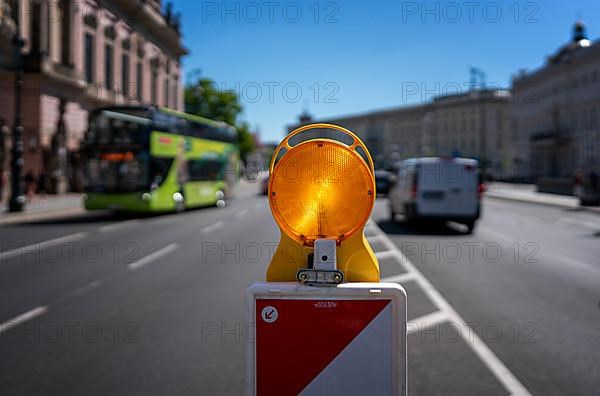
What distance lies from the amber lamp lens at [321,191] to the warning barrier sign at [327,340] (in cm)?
36

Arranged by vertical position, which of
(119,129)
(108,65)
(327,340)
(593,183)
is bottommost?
(327,340)

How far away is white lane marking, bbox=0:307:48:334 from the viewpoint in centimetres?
597

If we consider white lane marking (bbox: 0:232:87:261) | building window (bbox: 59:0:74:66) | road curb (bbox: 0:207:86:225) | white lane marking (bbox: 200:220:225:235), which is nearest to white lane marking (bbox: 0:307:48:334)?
white lane marking (bbox: 0:232:87:261)

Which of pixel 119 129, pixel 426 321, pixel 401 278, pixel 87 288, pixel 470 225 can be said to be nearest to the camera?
pixel 426 321

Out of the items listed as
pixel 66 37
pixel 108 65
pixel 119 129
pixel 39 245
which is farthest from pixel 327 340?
pixel 108 65

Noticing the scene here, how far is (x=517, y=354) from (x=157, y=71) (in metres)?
44.5

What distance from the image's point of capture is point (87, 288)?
26.5 ft

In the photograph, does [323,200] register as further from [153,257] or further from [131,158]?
[131,158]

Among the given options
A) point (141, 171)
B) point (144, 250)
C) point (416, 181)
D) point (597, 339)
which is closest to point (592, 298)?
point (597, 339)

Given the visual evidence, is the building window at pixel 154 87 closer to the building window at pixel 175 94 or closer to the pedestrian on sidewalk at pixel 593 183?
the building window at pixel 175 94

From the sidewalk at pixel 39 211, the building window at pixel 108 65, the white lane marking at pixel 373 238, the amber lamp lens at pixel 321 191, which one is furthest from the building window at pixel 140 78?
the amber lamp lens at pixel 321 191

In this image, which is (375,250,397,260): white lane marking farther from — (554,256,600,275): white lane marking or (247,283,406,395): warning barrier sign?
(247,283,406,395): warning barrier sign

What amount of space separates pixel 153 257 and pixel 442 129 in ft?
295

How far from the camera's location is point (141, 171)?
21016mm
